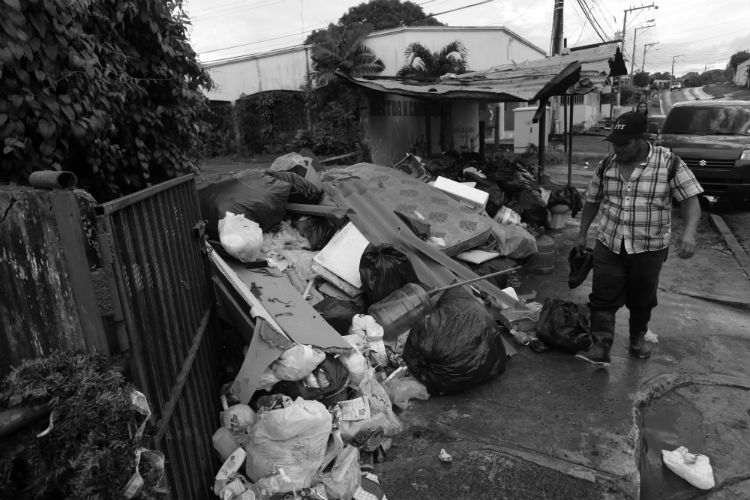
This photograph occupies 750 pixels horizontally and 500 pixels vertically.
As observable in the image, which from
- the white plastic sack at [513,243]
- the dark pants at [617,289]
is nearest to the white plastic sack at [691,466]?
the dark pants at [617,289]

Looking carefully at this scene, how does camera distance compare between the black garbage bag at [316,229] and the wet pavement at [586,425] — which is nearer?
the wet pavement at [586,425]

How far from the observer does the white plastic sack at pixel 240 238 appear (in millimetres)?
3438

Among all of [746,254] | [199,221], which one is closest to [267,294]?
[199,221]

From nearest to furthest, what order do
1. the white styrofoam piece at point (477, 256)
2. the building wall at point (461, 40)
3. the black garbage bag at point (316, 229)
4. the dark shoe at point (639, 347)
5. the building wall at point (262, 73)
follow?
the dark shoe at point (639, 347), the black garbage bag at point (316, 229), the white styrofoam piece at point (477, 256), the building wall at point (461, 40), the building wall at point (262, 73)

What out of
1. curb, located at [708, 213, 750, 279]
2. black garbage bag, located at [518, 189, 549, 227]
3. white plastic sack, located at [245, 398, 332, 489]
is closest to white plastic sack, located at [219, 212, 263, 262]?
white plastic sack, located at [245, 398, 332, 489]

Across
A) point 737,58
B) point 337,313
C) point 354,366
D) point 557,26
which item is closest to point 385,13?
point 557,26

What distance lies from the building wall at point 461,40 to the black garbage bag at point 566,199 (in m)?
13.7

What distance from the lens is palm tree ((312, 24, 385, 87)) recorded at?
18562mm

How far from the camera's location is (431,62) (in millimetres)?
18438

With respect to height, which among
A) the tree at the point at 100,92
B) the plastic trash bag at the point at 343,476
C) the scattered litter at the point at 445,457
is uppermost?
the tree at the point at 100,92

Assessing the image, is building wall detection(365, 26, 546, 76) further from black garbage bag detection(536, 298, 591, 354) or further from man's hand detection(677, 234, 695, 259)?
man's hand detection(677, 234, 695, 259)

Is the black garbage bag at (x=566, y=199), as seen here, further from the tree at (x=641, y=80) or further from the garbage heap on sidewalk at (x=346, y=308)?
the tree at (x=641, y=80)

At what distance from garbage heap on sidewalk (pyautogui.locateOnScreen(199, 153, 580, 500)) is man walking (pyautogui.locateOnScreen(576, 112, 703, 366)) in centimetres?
65

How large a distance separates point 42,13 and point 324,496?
7.73ft
